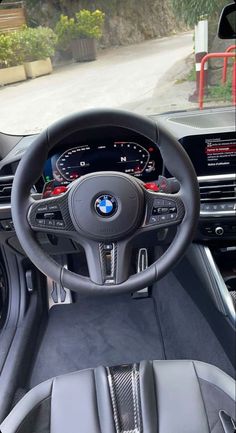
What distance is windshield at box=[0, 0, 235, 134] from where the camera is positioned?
192cm

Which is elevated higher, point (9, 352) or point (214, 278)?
point (214, 278)

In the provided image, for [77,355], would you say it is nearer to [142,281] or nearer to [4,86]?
[142,281]

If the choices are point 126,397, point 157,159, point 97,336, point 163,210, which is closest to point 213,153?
point 157,159

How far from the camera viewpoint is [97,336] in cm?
243

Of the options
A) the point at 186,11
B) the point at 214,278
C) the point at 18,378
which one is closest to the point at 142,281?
the point at 214,278

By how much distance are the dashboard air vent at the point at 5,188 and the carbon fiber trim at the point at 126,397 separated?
0.80 meters

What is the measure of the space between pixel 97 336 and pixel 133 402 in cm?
99

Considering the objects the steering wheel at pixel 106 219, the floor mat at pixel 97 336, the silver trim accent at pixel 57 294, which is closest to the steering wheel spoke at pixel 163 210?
the steering wheel at pixel 106 219

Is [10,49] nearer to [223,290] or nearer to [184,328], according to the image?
[223,290]

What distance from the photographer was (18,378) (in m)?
2.05

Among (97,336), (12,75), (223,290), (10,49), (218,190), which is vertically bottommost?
(97,336)

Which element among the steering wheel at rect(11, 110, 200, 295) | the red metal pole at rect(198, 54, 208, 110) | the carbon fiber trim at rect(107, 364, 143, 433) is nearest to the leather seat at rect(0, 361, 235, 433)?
the carbon fiber trim at rect(107, 364, 143, 433)

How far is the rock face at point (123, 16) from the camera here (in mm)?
1928

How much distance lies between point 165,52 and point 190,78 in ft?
0.60
